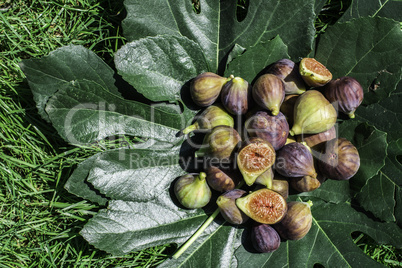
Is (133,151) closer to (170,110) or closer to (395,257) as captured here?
(170,110)

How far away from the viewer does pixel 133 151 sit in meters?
2.73

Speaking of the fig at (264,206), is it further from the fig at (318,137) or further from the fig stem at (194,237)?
the fig at (318,137)

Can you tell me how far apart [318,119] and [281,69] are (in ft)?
1.40

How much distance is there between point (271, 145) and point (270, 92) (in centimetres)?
34

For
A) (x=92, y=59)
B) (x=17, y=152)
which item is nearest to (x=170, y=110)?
(x=92, y=59)

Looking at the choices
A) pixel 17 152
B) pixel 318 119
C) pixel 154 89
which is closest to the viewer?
pixel 318 119

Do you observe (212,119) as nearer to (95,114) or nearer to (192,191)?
(192,191)

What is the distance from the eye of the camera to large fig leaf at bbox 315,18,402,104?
2.65 meters

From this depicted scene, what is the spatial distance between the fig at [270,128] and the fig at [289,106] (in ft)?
0.50

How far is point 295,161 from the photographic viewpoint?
2514 millimetres

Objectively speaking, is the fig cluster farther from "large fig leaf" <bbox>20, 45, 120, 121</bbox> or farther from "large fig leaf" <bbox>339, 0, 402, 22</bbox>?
"large fig leaf" <bbox>20, 45, 120, 121</bbox>

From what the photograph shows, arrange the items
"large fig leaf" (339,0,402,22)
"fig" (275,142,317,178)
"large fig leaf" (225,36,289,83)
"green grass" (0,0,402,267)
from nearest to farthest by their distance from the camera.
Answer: "fig" (275,142,317,178) < "large fig leaf" (225,36,289,83) < "large fig leaf" (339,0,402,22) < "green grass" (0,0,402,267)

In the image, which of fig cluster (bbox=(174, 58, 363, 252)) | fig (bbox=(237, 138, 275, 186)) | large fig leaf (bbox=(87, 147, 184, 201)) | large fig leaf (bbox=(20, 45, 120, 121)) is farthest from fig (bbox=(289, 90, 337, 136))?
large fig leaf (bbox=(20, 45, 120, 121))

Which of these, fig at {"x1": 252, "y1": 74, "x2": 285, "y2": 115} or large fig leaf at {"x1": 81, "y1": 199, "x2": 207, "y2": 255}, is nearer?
fig at {"x1": 252, "y1": 74, "x2": 285, "y2": 115}
